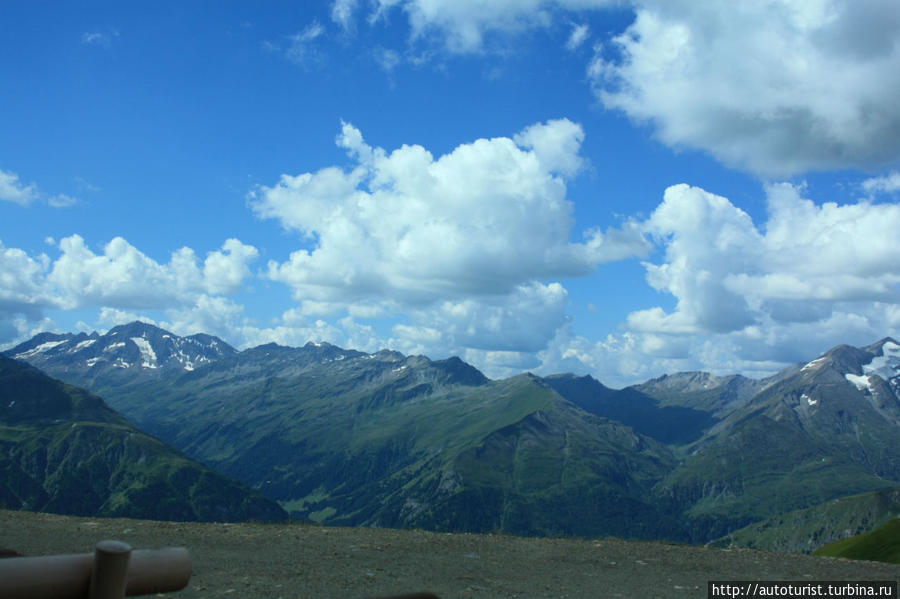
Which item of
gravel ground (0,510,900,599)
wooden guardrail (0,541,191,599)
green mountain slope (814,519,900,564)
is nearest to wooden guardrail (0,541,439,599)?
wooden guardrail (0,541,191,599)

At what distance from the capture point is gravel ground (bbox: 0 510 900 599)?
1677cm

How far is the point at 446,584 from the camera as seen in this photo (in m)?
17.3

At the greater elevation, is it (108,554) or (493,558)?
(108,554)

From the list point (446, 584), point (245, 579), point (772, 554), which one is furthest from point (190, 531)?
point (772, 554)

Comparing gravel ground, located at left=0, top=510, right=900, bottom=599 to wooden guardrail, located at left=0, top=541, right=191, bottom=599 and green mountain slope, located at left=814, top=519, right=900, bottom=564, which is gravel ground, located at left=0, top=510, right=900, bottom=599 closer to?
wooden guardrail, located at left=0, top=541, right=191, bottom=599

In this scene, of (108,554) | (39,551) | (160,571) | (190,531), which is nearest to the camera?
(108,554)

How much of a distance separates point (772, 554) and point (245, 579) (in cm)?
1926

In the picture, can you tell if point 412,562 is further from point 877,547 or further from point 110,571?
point 877,547

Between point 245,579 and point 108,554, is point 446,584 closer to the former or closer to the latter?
point 245,579

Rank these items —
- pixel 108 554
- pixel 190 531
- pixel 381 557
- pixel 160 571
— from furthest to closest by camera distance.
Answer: pixel 190 531 → pixel 381 557 → pixel 160 571 → pixel 108 554

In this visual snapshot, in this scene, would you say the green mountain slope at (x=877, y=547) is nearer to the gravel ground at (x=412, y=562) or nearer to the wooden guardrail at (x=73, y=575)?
the gravel ground at (x=412, y=562)

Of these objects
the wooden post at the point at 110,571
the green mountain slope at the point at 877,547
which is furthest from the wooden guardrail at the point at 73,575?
the green mountain slope at the point at 877,547

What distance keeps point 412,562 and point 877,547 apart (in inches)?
2078

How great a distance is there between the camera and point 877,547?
52.9 metres
